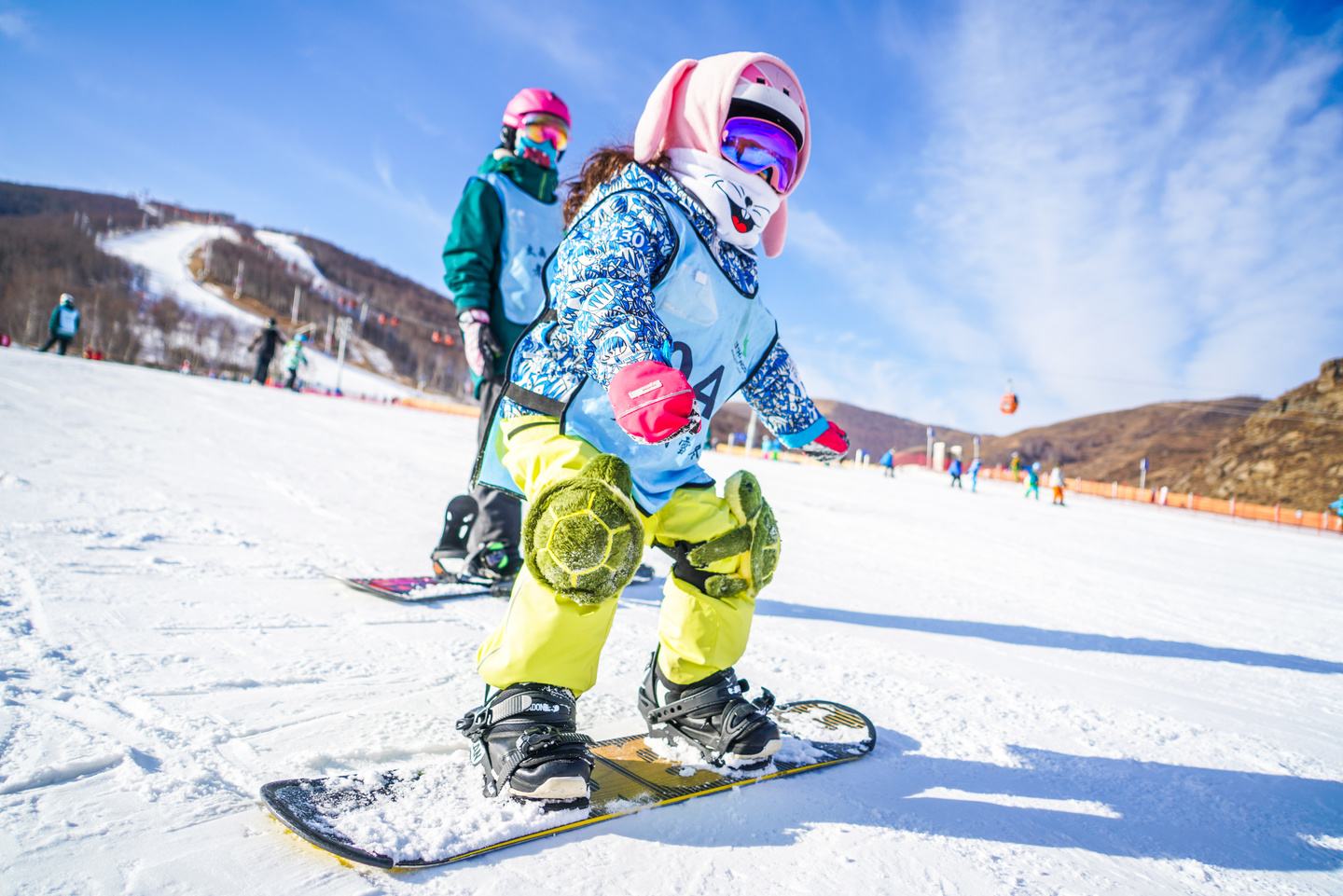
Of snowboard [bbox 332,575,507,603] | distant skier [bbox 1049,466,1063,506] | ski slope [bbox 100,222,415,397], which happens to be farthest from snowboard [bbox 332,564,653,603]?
ski slope [bbox 100,222,415,397]

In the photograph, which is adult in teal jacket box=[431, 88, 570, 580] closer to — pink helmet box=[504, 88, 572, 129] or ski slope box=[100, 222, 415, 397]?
pink helmet box=[504, 88, 572, 129]

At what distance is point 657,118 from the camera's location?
1856 mm

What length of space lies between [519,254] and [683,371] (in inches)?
73.5

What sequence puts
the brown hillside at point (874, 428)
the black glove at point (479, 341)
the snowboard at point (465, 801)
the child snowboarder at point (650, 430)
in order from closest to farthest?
1. the snowboard at point (465, 801)
2. the child snowboarder at point (650, 430)
3. the black glove at point (479, 341)
4. the brown hillside at point (874, 428)

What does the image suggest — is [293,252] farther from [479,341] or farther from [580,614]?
[580,614]

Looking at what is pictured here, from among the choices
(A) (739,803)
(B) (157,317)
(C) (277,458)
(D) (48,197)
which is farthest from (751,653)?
(D) (48,197)

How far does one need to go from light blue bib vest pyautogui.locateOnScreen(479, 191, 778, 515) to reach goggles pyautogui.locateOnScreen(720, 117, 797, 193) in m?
0.27

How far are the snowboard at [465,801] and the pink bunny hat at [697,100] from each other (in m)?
1.51

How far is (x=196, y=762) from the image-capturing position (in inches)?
A: 51.8

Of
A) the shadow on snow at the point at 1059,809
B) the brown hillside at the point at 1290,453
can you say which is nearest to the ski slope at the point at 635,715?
the shadow on snow at the point at 1059,809

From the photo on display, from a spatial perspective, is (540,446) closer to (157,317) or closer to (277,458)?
(277,458)

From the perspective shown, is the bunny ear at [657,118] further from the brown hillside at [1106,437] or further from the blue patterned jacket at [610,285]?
the brown hillside at [1106,437]

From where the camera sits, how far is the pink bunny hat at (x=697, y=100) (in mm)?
1810

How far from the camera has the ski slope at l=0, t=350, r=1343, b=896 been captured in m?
1.12
